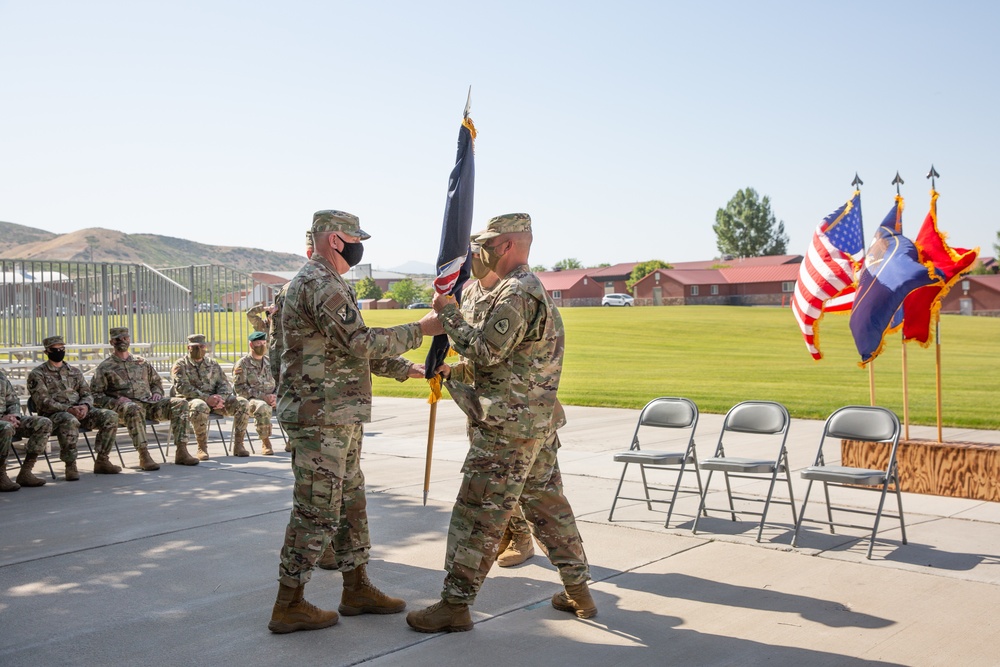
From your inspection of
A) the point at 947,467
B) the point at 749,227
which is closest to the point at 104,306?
the point at 947,467

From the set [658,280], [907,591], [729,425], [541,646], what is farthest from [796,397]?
[658,280]

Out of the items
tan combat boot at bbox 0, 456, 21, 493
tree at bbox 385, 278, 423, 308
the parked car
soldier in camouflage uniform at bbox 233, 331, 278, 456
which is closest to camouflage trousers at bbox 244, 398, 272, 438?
soldier in camouflage uniform at bbox 233, 331, 278, 456

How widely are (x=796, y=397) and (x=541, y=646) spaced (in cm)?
1577

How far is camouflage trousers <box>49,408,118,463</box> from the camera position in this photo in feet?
33.8

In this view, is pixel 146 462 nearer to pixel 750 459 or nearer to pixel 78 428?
pixel 78 428

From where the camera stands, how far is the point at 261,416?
12.2m

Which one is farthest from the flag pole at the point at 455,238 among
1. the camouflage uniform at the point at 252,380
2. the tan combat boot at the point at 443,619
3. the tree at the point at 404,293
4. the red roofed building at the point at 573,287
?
the red roofed building at the point at 573,287

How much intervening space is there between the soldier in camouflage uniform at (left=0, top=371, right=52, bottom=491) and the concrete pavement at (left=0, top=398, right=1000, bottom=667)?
18.0 inches

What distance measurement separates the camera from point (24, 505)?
8.87 metres

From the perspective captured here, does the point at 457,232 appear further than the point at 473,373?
Yes

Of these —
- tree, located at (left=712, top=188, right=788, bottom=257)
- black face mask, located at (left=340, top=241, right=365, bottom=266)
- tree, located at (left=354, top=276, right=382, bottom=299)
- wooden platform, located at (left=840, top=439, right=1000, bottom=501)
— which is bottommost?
wooden platform, located at (left=840, top=439, right=1000, bottom=501)

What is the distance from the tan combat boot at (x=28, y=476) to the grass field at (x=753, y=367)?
10.7 metres

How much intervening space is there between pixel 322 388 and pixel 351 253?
80 centimetres

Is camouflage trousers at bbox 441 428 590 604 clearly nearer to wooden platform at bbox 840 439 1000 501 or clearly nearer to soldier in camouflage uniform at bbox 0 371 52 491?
wooden platform at bbox 840 439 1000 501
